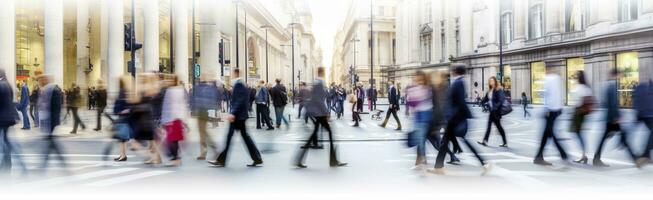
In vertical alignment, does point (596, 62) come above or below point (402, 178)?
above

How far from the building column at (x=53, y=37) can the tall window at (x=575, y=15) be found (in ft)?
107

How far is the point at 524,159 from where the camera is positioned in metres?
10.2

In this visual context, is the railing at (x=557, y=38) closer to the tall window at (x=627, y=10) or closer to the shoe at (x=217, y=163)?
→ the tall window at (x=627, y=10)

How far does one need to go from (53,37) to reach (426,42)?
47.4 metres

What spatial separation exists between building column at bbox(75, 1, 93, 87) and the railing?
33.5 meters

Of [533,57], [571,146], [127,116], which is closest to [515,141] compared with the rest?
[571,146]

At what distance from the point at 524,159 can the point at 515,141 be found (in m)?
4.03

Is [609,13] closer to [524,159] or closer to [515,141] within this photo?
[515,141]

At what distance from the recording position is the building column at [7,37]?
997 inches

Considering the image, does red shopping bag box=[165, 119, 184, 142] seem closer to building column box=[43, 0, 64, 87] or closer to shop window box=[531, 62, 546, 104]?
building column box=[43, 0, 64, 87]

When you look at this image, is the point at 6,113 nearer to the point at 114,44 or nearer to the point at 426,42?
the point at 114,44

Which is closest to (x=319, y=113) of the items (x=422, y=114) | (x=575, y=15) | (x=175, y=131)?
(x=422, y=114)

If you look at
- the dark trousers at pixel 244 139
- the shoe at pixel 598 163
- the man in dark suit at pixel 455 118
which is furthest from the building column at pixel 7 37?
the shoe at pixel 598 163

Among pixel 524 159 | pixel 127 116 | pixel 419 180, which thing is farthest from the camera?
pixel 524 159
